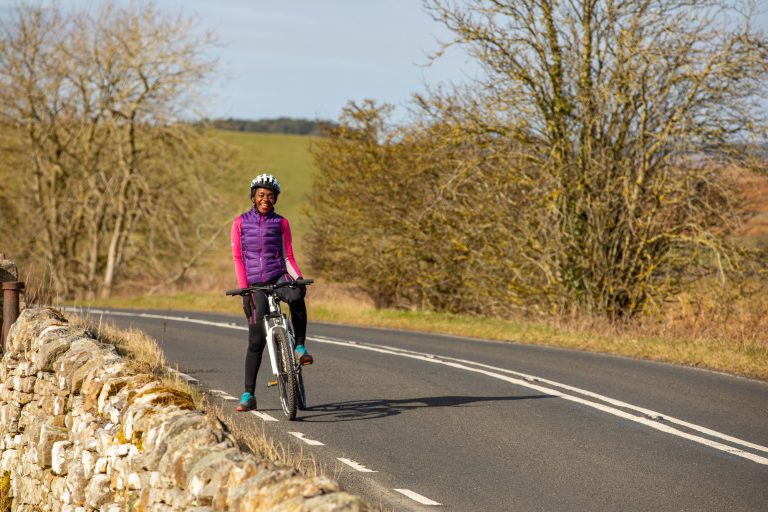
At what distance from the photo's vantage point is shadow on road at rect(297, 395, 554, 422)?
9.23 m

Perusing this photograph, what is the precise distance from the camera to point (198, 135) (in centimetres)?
3469

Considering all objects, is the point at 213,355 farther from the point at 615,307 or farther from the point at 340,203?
the point at 340,203

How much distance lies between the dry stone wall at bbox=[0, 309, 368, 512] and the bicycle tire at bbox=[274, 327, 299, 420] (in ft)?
4.89

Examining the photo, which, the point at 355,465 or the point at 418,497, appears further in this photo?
the point at 355,465

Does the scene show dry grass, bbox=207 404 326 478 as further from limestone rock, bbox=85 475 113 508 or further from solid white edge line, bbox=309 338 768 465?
solid white edge line, bbox=309 338 768 465

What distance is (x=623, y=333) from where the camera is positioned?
17.0m

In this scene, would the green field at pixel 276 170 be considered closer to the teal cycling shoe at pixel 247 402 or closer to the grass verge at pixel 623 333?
the grass verge at pixel 623 333

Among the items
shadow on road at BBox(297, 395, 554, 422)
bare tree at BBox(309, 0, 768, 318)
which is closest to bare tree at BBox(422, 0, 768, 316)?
bare tree at BBox(309, 0, 768, 318)

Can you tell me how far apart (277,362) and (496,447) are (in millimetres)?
2196

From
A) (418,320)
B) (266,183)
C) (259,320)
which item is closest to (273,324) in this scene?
(259,320)

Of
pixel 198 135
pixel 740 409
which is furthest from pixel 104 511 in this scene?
pixel 198 135

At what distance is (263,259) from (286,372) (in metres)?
1.07

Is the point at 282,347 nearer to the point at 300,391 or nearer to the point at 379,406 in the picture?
the point at 300,391

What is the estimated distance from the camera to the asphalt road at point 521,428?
6.54 meters
